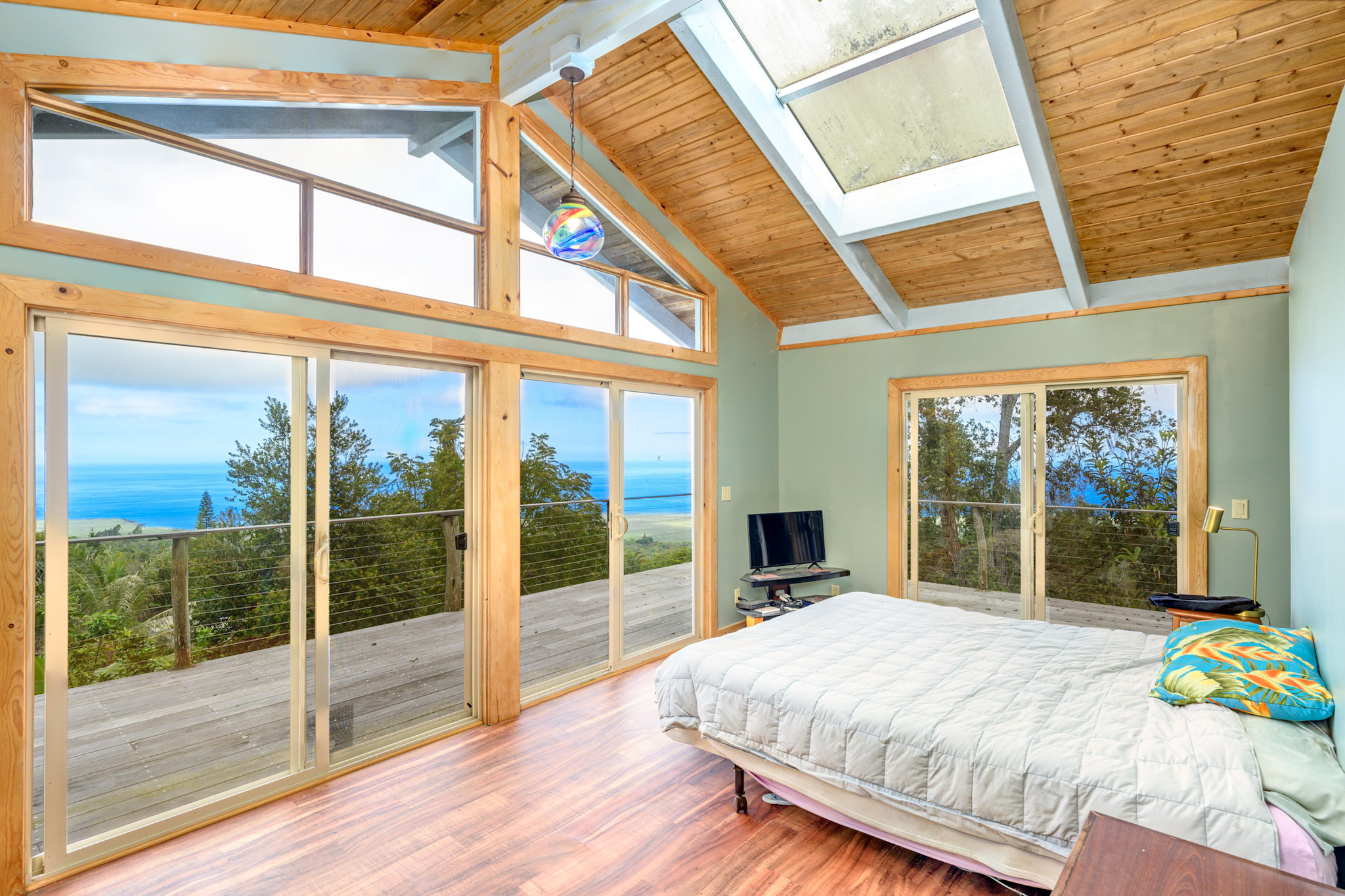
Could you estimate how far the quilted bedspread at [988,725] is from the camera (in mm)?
1747

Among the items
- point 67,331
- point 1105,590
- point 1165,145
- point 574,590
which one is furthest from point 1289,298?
point 67,331

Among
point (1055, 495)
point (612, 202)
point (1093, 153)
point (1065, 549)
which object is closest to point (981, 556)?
point (1065, 549)

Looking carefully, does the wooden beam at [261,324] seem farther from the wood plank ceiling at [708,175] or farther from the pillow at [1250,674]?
the pillow at [1250,674]

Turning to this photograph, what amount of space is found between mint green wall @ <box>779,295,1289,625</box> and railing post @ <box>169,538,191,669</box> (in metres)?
4.00

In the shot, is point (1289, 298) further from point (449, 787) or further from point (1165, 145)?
point (449, 787)

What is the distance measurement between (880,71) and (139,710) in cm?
422

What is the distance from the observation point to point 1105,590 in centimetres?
407

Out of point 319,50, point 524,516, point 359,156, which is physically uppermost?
point 319,50

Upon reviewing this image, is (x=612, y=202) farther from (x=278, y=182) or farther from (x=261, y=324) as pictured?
(x=261, y=324)

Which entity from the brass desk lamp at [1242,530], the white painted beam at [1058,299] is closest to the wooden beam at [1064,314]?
the white painted beam at [1058,299]

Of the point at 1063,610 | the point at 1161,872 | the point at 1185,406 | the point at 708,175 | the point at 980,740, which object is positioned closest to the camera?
the point at 1161,872

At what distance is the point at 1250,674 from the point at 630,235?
3667 mm

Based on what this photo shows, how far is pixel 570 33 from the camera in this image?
2.89m

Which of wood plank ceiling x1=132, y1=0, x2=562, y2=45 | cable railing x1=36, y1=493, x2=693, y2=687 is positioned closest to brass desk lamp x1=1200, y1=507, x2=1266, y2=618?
cable railing x1=36, y1=493, x2=693, y2=687
